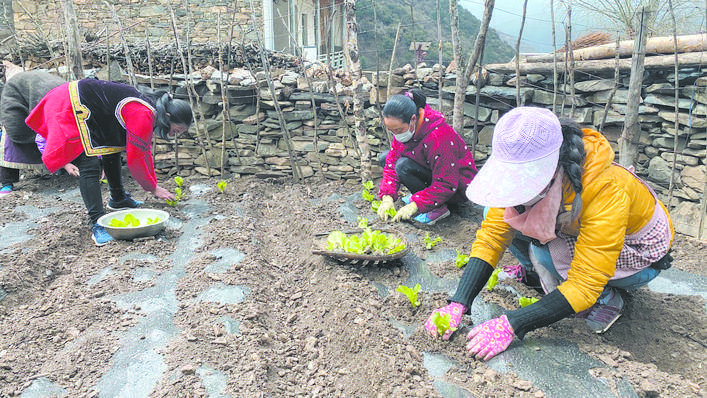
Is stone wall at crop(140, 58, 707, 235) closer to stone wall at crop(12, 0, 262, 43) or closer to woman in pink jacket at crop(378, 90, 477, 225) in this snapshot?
woman in pink jacket at crop(378, 90, 477, 225)

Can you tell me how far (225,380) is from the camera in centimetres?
207

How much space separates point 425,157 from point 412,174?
220 millimetres

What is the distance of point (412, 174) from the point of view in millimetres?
4148

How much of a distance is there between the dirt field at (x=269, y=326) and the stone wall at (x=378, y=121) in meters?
1.02

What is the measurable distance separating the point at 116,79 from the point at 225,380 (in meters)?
5.19

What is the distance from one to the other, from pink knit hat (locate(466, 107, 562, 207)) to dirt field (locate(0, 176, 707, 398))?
78cm

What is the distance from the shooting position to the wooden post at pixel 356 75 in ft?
14.6

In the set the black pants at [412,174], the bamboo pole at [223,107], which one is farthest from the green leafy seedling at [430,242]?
the bamboo pole at [223,107]

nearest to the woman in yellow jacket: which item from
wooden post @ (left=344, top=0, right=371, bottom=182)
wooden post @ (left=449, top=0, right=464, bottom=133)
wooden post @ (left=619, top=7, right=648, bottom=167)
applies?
wooden post @ (left=619, top=7, right=648, bottom=167)

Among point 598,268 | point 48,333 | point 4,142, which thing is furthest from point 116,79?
point 598,268

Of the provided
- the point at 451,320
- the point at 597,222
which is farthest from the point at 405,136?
the point at 597,222

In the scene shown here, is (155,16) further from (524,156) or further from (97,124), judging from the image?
(524,156)

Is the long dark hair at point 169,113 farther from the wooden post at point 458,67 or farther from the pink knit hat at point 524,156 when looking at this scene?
the pink knit hat at point 524,156

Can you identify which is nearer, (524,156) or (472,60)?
(524,156)
